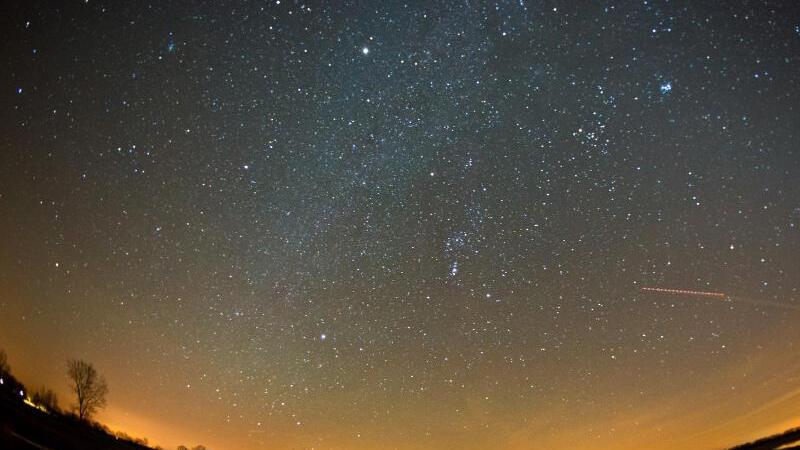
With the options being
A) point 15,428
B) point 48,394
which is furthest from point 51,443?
point 48,394

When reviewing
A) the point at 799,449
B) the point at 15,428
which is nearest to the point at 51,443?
the point at 15,428

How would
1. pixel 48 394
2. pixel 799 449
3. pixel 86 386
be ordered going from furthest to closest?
Answer: pixel 48 394, pixel 86 386, pixel 799 449

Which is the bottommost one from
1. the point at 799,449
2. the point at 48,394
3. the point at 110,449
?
the point at 799,449

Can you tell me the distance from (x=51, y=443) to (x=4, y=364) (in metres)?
40.1

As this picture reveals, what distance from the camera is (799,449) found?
64.9 feet

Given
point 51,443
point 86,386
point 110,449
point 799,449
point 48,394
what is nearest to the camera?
point 51,443

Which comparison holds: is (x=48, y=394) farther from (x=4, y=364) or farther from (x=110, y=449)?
(x=110, y=449)

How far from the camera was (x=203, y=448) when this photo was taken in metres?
63.7

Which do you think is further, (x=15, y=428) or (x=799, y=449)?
(x=799, y=449)

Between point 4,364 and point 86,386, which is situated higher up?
point 4,364

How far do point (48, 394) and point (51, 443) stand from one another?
152 feet

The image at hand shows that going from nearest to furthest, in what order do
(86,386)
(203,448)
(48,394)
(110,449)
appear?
1. (110,449)
2. (86,386)
3. (48,394)
4. (203,448)

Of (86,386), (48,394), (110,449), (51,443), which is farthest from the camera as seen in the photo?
(48,394)

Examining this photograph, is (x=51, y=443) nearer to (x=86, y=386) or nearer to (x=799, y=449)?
(x=799, y=449)
